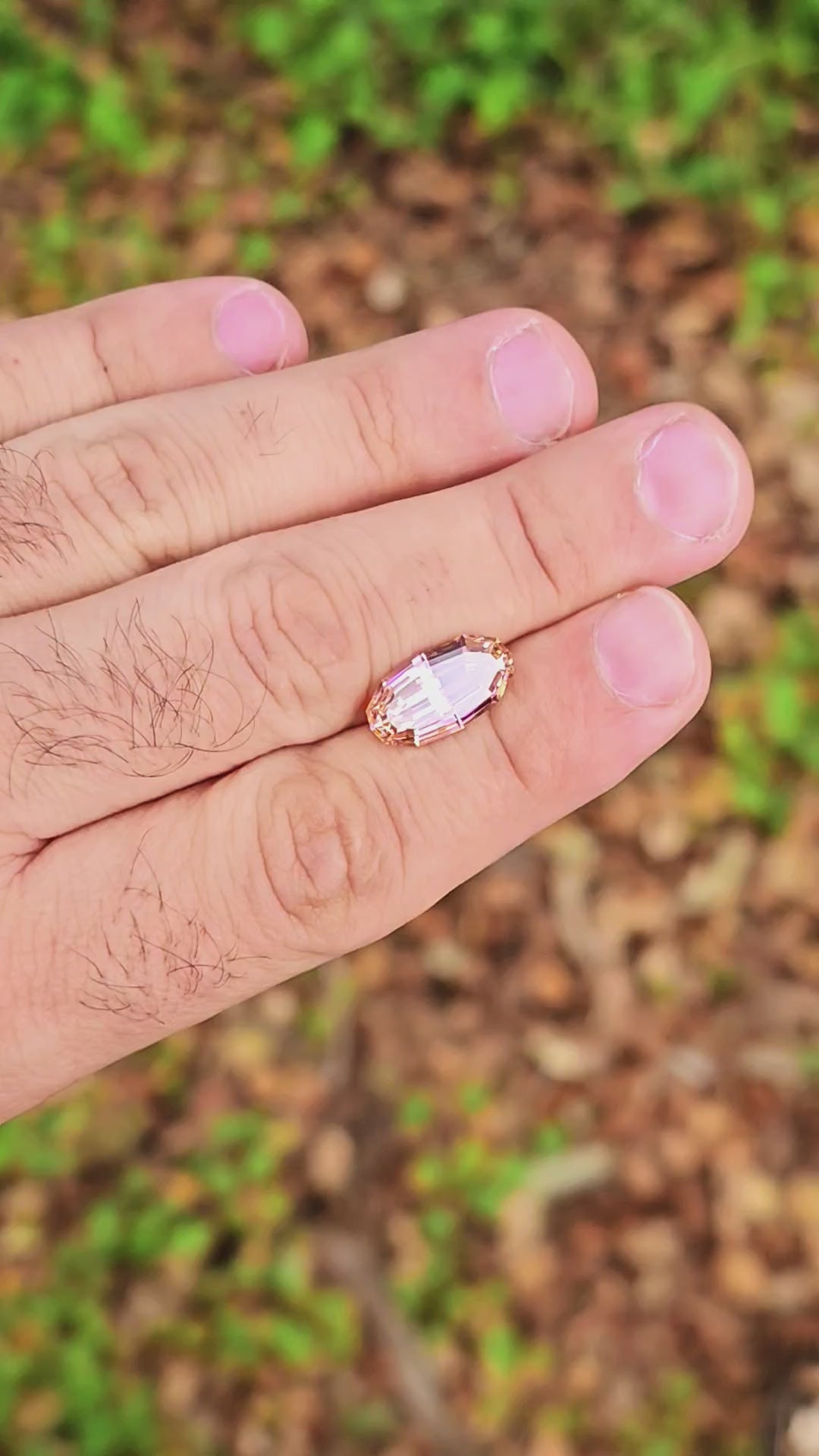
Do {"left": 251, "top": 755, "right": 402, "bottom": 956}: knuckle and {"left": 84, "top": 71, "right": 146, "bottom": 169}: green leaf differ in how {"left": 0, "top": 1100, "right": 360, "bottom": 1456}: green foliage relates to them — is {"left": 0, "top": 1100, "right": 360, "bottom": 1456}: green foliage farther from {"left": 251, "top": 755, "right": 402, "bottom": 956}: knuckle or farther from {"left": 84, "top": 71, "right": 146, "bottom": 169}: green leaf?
{"left": 84, "top": 71, "right": 146, "bottom": 169}: green leaf

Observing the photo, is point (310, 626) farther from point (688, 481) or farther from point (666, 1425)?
point (666, 1425)

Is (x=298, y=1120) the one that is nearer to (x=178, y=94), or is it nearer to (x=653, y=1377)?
(x=653, y=1377)

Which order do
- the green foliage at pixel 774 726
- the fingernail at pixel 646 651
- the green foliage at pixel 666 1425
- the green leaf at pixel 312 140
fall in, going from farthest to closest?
the green leaf at pixel 312 140 → the green foliage at pixel 774 726 → the green foliage at pixel 666 1425 → the fingernail at pixel 646 651

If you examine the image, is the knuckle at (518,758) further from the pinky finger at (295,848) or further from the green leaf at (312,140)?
the green leaf at (312,140)

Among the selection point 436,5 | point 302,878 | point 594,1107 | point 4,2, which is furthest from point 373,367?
point 4,2

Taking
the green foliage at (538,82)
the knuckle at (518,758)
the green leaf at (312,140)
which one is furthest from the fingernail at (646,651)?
the green leaf at (312,140)

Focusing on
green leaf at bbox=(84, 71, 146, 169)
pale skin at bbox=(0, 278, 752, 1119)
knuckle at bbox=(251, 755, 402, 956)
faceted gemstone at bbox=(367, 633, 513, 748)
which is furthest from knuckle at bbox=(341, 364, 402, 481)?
green leaf at bbox=(84, 71, 146, 169)
